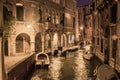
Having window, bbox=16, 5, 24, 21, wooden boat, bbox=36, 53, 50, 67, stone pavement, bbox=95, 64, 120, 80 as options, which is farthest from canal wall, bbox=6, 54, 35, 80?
window, bbox=16, 5, 24, 21

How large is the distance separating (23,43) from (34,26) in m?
2.92

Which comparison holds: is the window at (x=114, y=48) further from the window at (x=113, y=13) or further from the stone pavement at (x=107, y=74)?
the stone pavement at (x=107, y=74)

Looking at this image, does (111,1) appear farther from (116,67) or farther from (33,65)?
(33,65)

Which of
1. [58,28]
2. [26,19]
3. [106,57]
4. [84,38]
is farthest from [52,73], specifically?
[84,38]

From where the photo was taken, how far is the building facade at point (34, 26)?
28.0 m

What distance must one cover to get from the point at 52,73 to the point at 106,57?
6427 mm

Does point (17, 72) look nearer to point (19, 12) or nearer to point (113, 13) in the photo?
point (113, 13)

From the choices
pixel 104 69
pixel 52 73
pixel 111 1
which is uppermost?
pixel 111 1

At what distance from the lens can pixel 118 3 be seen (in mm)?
19734

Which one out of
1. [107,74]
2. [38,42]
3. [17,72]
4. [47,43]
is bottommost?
[17,72]

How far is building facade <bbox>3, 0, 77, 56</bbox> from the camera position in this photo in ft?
91.8

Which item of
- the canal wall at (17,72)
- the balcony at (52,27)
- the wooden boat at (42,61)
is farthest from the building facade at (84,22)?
the canal wall at (17,72)

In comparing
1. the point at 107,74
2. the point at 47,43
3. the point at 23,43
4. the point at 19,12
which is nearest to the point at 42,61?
the point at 23,43

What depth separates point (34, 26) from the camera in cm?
3111
